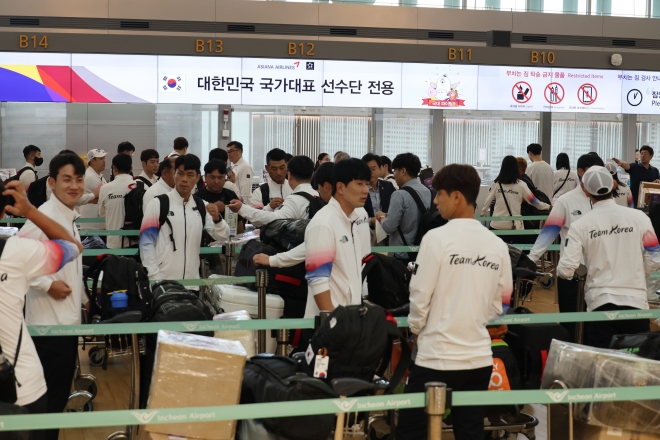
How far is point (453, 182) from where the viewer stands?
3.24 m

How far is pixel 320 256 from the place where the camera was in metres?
4.05

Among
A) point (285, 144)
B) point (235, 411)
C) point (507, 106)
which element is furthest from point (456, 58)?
point (235, 411)

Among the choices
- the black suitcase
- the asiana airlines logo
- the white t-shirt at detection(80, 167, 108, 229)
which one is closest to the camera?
the asiana airlines logo

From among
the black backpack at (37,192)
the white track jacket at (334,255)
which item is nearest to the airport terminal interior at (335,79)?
the black backpack at (37,192)

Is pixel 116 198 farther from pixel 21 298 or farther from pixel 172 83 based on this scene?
pixel 21 298

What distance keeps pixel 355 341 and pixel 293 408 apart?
60 centimetres

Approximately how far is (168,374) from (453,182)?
1410mm

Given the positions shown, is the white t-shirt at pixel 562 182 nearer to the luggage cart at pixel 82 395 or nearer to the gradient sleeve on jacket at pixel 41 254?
the luggage cart at pixel 82 395

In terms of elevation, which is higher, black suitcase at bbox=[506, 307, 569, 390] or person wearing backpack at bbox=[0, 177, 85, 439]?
person wearing backpack at bbox=[0, 177, 85, 439]

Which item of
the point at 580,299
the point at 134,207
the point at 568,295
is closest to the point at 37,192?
the point at 134,207

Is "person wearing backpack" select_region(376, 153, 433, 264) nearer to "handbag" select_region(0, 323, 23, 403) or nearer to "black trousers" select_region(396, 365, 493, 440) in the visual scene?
"black trousers" select_region(396, 365, 493, 440)

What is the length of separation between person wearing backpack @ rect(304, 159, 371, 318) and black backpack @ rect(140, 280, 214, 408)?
0.62 meters

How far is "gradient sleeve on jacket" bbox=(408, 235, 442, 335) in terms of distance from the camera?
3.14 meters

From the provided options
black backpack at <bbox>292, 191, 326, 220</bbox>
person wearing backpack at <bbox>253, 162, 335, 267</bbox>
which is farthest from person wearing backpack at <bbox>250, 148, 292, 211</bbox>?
person wearing backpack at <bbox>253, 162, 335, 267</bbox>
